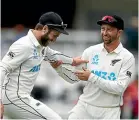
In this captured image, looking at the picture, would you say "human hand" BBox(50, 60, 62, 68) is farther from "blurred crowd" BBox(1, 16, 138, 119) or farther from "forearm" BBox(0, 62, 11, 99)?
"blurred crowd" BBox(1, 16, 138, 119)

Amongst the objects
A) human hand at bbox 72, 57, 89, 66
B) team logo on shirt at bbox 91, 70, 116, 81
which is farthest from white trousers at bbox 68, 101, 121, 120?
human hand at bbox 72, 57, 89, 66

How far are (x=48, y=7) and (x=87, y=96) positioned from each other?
13107 mm

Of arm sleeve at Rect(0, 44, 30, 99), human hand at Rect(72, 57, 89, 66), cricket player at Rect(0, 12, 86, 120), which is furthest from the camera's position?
human hand at Rect(72, 57, 89, 66)

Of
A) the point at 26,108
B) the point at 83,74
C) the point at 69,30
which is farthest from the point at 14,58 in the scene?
the point at 69,30

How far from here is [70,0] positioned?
21438 mm

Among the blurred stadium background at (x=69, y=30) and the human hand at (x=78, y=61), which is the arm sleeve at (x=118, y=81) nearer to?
the human hand at (x=78, y=61)

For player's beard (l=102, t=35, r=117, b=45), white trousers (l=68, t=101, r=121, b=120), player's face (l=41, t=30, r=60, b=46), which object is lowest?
white trousers (l=68, t=101, r=121, b=120)

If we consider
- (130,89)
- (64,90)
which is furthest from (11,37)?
(130,89)

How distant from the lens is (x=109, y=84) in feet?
28.6

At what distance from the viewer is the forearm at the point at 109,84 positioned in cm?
866

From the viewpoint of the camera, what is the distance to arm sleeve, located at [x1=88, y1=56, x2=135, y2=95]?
8.67 meters

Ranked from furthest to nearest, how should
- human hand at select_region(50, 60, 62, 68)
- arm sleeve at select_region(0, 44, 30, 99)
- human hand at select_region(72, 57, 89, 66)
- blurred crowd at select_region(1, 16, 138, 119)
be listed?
blurred crowd at select_region(1, 16, 138, 119) < human hand at select_region(50, 60, 62, 68) < human hand at select_region(72, 57, 89, 66) < arm sleeve at select_region(0, 44, 30, 99)

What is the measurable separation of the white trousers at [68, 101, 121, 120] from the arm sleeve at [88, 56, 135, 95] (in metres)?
0.29

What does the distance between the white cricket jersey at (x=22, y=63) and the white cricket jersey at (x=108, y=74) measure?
32.4 inches
